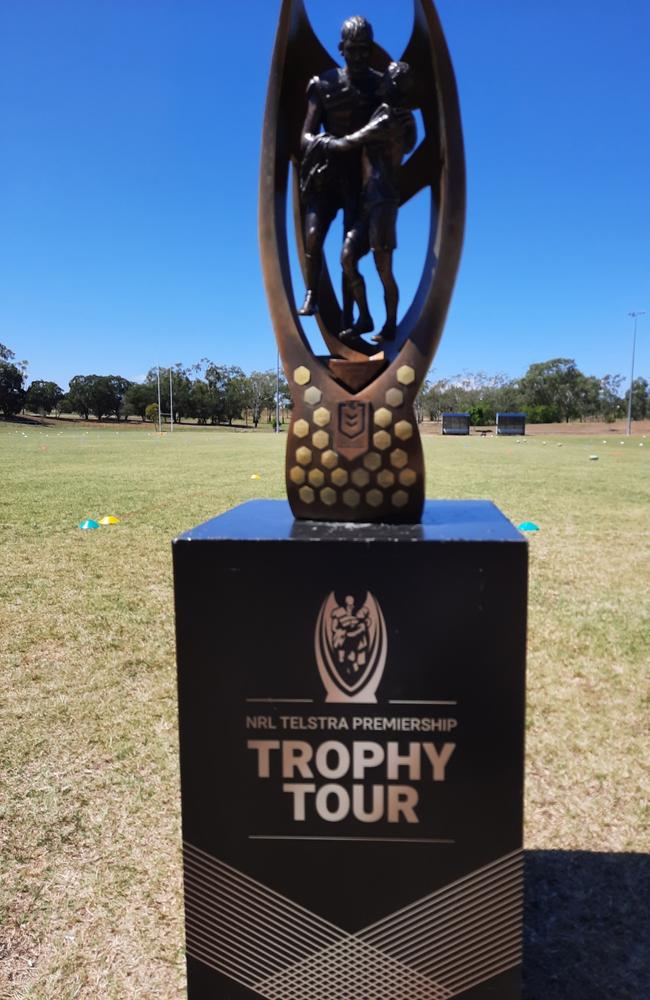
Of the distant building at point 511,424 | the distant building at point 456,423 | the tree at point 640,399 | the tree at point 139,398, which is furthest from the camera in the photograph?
the tree at point 640,399

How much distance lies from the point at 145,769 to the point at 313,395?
2254mm

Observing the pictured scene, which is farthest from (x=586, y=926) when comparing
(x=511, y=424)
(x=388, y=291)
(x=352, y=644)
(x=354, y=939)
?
(x=511, y=424)

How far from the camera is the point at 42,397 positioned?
3231 inches

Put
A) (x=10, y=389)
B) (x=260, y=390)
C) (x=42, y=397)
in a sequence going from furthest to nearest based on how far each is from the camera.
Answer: (x=260, y=390), (x=42, y=397), (x=10, y=389)

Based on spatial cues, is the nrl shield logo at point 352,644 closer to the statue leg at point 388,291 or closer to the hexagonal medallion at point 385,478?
the hexagonal medallion at point 385,478

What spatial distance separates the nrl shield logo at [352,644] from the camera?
83.3 inches

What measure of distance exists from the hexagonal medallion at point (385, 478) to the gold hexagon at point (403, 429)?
132 millimetres

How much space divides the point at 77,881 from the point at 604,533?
8.34m

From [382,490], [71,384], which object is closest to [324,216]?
[382,490]

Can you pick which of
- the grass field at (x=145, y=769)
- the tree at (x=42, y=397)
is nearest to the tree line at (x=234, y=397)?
the tree at (x=42, y=397)

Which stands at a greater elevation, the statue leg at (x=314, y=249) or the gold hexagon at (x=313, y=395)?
the statue leg at (x=314, y=249)

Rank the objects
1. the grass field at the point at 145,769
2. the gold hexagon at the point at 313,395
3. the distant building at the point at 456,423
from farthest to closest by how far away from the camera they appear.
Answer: the distant building at the point at 456,423
the gold hexagon at the point at 313,395
the grass field at the point at 145,769

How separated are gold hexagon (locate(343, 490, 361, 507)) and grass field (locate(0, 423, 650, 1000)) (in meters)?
1.68

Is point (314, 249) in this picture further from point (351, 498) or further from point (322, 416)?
point (351, 498)
